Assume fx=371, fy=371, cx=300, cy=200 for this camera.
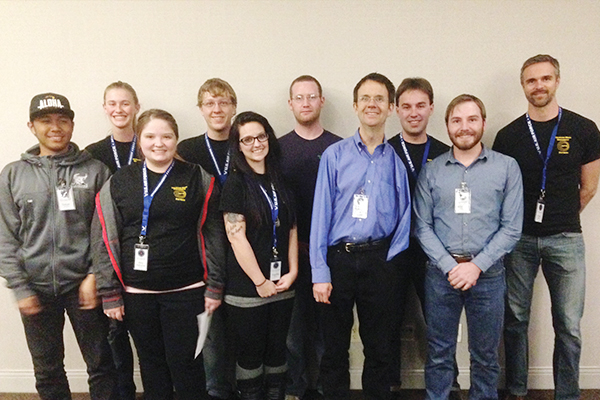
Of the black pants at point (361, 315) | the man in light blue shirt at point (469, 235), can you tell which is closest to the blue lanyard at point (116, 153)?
the black pants at point (361, 315)

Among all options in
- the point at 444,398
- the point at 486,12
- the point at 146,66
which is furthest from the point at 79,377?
the point at 486,12

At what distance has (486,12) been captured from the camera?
2568 millimetres

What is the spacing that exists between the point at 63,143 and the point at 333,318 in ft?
5.78

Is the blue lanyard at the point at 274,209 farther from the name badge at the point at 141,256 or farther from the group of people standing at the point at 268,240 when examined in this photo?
the name badge at the point at 141,256

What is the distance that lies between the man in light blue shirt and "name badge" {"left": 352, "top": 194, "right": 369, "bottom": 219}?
360 mm

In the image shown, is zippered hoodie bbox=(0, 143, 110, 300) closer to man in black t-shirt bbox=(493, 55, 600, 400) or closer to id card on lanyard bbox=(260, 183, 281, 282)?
id card on lanyard bbox=(260, 183, 281, 282)

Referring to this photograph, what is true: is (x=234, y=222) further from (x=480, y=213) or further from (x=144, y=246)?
(x=480, y=213)

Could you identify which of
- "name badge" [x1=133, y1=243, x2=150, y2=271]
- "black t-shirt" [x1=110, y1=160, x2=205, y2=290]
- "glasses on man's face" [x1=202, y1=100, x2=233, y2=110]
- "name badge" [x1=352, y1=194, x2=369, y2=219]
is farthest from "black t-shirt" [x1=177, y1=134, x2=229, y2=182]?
"name badge" [x1=352, y1=194, x2=369, y2=219]

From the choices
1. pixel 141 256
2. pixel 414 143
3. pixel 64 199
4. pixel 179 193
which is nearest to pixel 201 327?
pixel 141 256

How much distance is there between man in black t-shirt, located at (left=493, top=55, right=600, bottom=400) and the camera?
7.16 ft

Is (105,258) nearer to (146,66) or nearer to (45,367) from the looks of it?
(45,367)

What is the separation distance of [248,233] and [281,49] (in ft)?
4.64

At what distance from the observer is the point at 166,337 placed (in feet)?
6.34

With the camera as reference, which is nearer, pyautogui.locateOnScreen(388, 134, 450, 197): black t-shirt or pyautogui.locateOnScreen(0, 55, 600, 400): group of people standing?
pyautogui.locateOnScreen(0, 55, 600, 400): group of people standing
